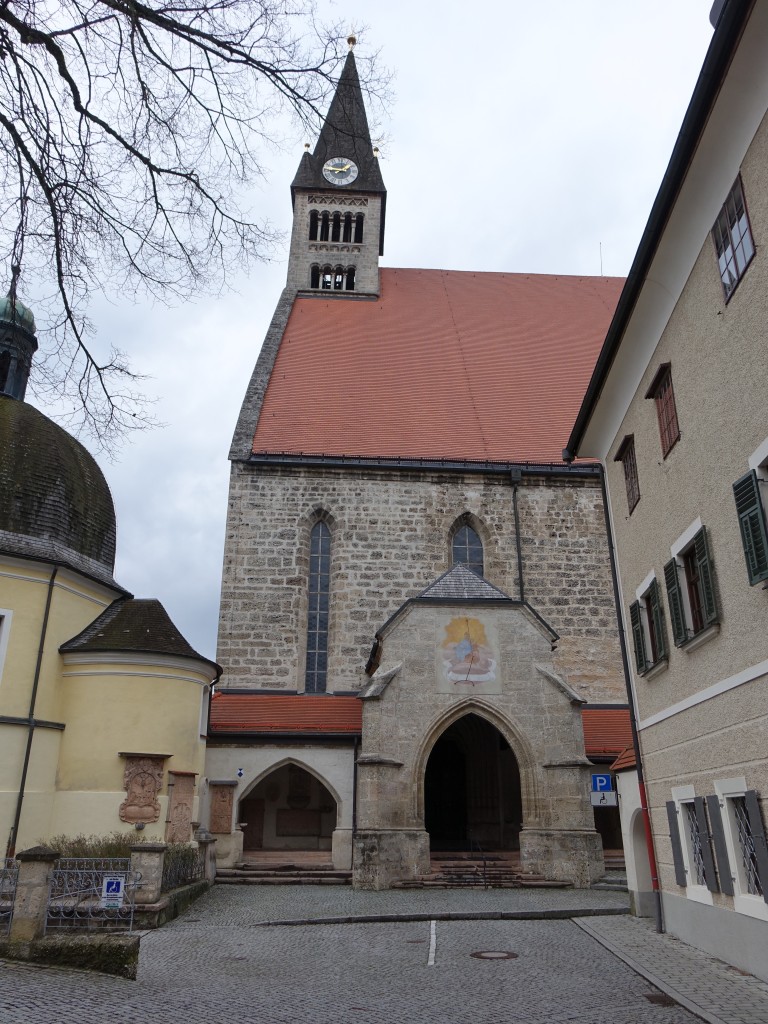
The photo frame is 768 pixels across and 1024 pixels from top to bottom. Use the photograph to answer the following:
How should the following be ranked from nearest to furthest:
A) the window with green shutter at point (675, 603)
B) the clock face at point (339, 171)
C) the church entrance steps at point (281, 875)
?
the window with green shutter at point (675, 603) → the church entrance steps at point (281, 875) → the clock face at point (339, 171)

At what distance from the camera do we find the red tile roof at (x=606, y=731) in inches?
587

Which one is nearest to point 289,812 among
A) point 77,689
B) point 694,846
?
point 77,689

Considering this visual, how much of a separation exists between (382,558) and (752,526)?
1304cm

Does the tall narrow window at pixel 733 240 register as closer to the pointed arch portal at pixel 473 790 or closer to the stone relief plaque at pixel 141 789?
the stone relief plaque at pixel 141 789

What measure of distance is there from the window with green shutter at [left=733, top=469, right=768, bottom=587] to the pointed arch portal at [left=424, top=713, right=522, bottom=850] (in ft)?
37.3

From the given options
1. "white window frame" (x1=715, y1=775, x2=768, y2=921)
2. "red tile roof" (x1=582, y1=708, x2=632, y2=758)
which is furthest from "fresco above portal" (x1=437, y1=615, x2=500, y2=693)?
"white window frame" (x1=715, y1=775, x2=768, y2=921)

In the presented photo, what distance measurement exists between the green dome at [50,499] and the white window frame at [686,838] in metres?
10.0

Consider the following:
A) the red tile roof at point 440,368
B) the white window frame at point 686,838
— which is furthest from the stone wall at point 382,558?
the white window frame at point 686,838

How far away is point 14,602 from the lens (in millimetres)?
12609

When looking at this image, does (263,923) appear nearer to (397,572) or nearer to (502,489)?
(397,572)

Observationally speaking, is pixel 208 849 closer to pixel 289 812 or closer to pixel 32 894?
pixel 289 812

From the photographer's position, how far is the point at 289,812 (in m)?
16.2

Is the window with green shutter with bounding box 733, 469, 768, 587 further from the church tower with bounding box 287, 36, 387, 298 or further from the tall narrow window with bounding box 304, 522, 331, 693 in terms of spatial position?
the church tower with bounding box 287, 36, 387, 298

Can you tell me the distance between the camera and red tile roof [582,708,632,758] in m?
14.9
